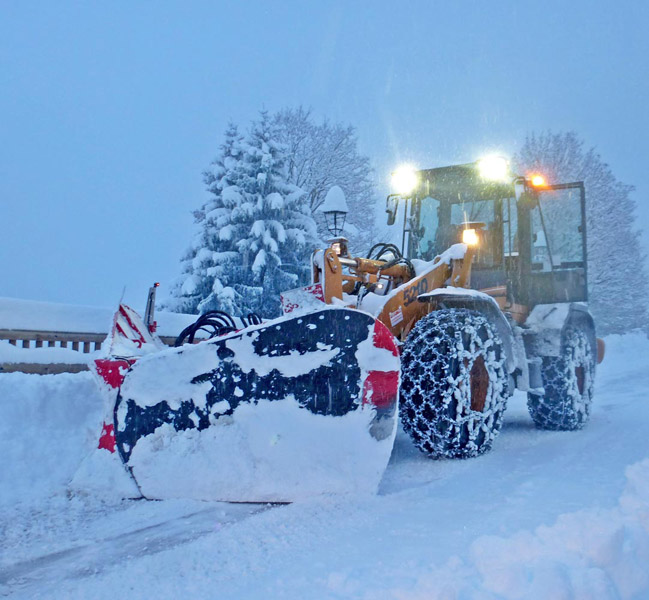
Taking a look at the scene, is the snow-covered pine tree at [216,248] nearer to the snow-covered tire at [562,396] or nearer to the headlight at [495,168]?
the snow-covered tire at [562,396]

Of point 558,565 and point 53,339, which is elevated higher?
point 53,339

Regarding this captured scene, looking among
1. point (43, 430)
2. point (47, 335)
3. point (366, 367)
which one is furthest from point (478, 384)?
point (47, 335)

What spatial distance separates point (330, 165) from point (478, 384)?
17.2 m

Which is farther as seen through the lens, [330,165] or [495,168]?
[330,165]

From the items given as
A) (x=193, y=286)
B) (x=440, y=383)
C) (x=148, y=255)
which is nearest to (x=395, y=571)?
(x=440, y=383)

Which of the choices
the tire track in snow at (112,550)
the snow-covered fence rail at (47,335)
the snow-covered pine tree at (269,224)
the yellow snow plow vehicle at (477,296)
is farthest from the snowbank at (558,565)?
the snow-covered pine tree at (269,224)

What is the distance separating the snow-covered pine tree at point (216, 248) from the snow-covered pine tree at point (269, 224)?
0.29m

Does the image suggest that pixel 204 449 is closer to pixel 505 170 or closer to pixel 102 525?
pixel 102 525

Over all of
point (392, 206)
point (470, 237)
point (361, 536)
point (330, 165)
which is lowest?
point (361, 536)

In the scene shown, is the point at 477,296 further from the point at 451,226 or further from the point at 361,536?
the point at 361,536

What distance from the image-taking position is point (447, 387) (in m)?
4.20

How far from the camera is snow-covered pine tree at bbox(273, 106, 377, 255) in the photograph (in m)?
21.0

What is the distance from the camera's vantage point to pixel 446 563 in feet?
7.57

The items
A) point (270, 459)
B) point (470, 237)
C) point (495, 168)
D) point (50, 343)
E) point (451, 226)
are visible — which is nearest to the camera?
point (270, 459)
